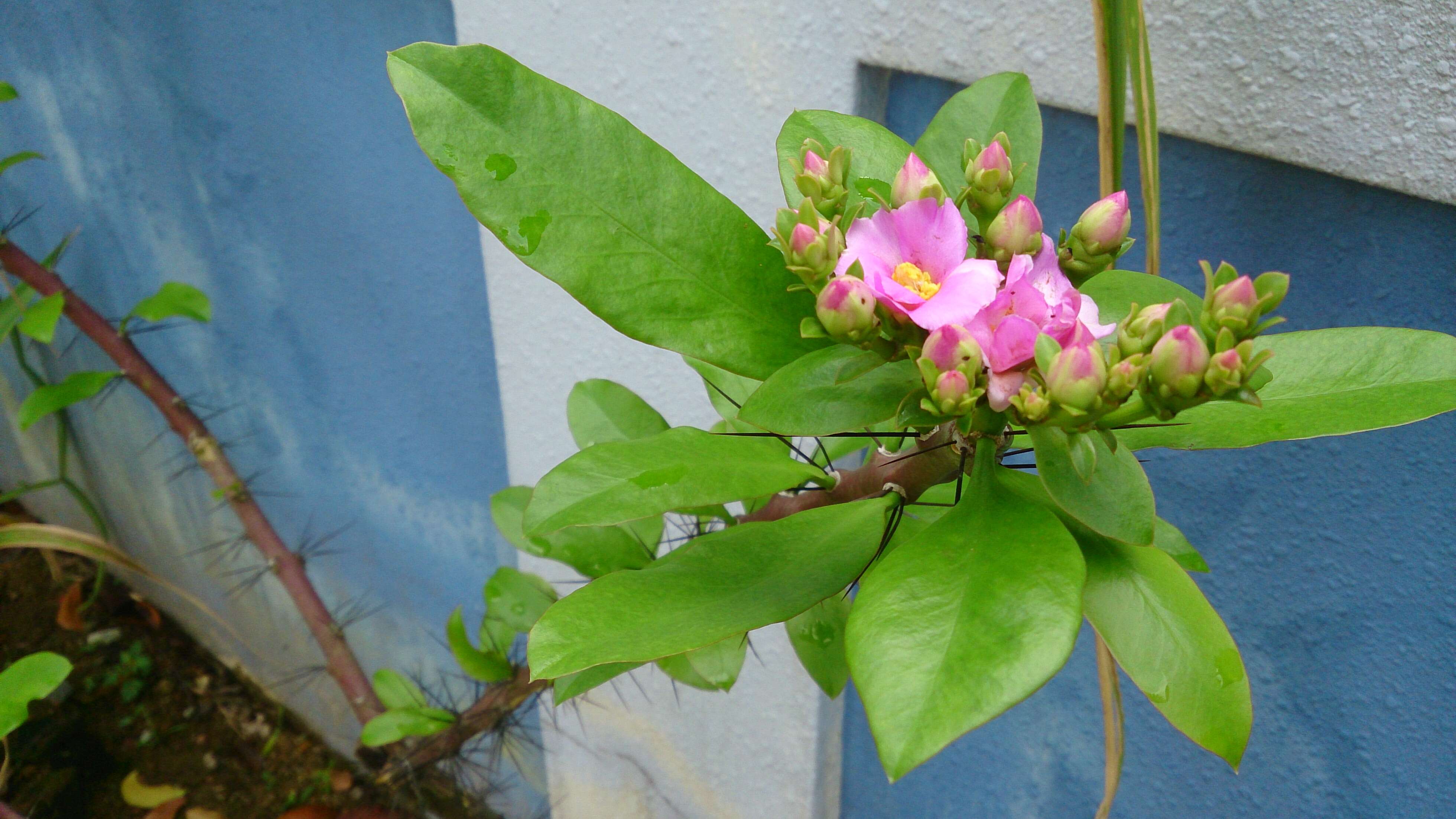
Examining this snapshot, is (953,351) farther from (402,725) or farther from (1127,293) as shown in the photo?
(402,725)

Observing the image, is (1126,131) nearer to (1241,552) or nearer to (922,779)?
(1241,552)

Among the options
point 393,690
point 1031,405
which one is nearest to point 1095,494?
point 1031,405

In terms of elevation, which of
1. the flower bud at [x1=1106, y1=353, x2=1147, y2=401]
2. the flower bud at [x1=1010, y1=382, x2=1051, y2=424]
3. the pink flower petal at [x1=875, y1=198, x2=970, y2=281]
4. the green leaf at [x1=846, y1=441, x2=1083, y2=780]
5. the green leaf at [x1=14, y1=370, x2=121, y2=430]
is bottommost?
the green leaf at [x1=14, y1=370, x2=121, y2=430]

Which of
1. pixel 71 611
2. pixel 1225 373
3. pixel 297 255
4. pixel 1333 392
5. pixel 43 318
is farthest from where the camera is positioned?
pixel 71 611

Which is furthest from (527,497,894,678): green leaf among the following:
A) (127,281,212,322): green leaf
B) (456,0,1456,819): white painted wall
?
(127,281,212,322): green leaf

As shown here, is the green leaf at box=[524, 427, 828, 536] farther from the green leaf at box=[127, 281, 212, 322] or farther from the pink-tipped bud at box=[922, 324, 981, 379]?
the green leaf at box=[127, 281, 212, 322]

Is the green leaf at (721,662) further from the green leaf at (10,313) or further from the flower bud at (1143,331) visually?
the green leaf at (10,313)

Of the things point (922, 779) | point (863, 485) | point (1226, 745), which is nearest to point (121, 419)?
point (922, 779)
